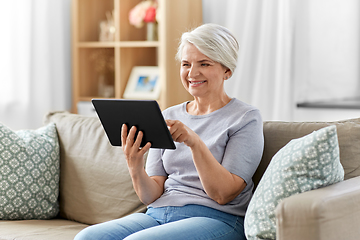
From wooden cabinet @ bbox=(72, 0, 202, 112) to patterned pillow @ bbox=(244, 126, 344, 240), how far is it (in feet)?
5.80

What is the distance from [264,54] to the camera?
2846 millimetres

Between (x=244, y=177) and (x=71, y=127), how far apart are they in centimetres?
95

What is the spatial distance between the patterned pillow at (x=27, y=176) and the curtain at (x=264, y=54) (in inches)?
53.1

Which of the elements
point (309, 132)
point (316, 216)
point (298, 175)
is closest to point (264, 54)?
point (309, 132)

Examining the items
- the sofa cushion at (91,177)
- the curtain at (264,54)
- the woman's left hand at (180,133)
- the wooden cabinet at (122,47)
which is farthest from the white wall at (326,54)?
the woman's left hand at (180,133)

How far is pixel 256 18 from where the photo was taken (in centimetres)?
Result: 290

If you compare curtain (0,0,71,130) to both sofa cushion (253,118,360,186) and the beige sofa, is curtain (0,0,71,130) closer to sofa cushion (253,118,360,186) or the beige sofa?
the beige sofa

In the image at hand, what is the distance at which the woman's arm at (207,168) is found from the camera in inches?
56.5

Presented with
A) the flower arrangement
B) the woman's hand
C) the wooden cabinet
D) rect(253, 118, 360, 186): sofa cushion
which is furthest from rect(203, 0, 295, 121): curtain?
the woman's hand

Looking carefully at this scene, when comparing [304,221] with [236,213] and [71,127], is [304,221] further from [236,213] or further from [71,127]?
[71,127]

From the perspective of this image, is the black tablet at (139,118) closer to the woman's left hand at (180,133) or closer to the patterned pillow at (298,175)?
the woman's left hand at (180,133)

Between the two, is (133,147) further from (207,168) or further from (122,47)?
(122,47)

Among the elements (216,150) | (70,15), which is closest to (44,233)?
(216,150)

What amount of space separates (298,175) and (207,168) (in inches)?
12.2
